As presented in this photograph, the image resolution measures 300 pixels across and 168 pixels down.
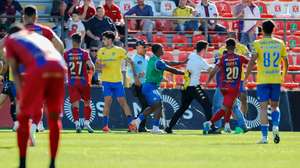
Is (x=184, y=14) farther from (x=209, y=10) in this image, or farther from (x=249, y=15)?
(x=249, y=15)

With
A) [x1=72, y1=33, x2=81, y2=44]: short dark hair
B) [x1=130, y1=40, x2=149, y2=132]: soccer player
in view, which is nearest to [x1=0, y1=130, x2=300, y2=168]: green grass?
[x1=72, y1=33, x2=81, y2=44]: short dark hair

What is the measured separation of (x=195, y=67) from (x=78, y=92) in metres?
3.01

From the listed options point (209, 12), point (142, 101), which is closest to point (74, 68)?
A: point (142, 101)

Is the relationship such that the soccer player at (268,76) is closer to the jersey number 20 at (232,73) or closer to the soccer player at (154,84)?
the jersey number 20 at (232,73)

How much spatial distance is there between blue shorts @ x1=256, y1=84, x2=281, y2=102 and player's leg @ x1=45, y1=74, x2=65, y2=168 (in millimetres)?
8613

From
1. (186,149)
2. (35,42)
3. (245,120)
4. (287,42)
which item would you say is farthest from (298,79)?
(35,42)

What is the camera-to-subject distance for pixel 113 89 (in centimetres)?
2691

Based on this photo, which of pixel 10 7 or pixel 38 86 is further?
pixel 10 7

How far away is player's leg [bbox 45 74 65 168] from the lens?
1247 centimetres

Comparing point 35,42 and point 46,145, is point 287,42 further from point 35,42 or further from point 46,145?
point 35,42

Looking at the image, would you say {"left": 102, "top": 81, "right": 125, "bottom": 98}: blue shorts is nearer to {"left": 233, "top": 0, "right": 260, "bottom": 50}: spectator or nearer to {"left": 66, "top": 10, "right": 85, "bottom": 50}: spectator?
{"left": 66, "top": 10, "right": 85, "bottom": 50}: spectator

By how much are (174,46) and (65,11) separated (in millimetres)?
3492

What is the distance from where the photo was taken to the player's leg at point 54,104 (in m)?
12.5

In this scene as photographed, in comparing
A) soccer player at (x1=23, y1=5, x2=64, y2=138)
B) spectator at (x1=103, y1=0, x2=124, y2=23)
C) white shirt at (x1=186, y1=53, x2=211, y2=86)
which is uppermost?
spectator at (x1=103, y1=0, x2=124, y2=23)
